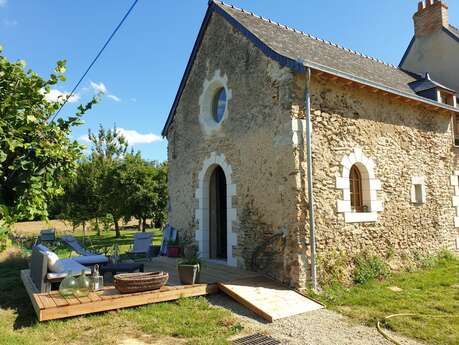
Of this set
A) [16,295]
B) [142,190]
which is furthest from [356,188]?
[142,190]

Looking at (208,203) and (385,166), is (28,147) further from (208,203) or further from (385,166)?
(385,166)

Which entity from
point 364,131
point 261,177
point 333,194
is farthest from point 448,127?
point 261,177

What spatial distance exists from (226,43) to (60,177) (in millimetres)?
6282

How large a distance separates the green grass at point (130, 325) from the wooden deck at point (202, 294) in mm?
132

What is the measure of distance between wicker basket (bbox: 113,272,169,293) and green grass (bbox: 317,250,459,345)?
287 centimetres

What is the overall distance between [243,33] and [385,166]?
179 inches

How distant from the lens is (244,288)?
20.4 feet

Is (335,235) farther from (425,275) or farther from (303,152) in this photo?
(425,275)

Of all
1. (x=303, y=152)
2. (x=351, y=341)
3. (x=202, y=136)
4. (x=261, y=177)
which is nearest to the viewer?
Answer: (x=351, y=341)

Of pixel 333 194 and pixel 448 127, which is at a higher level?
pixel 448 127

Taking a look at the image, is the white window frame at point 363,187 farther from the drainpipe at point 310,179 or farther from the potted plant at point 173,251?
the potted plant at point 173,251

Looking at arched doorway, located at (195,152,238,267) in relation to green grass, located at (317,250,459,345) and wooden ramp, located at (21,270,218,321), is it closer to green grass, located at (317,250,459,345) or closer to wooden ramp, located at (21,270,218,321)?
wooden ramp, located at (21,270,218,321)

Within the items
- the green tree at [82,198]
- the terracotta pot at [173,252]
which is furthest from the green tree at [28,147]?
the green tree at [82,198]

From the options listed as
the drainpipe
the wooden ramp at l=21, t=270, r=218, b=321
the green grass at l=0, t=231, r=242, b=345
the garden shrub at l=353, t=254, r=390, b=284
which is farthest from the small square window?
the green grass at l=0, t=231, r=242, b=345
